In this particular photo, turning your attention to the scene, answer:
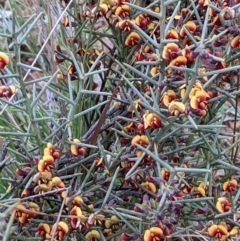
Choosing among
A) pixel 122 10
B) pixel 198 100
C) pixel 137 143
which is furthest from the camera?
pixel 122 10

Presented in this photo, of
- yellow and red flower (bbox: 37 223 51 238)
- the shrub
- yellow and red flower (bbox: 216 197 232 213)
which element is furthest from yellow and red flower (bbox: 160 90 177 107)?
yellow and red flower (bbox: 37 223 51 238)

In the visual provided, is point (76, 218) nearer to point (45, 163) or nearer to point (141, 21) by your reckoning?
point (45, 163)

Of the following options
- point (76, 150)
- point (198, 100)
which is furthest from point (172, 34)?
point (76, 150)

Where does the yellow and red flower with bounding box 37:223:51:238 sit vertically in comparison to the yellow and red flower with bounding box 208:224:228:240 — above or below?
above

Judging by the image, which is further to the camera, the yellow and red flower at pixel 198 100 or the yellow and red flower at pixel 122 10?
the yellow and red flower at pixel 122 10

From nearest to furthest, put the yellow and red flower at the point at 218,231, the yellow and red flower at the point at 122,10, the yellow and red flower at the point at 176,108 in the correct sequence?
the yellow and red flower at the point at 176,108 < the yellow and red flower at the point at 218,231 < the yellow and red flower at the point at 122,10

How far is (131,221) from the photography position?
118cm

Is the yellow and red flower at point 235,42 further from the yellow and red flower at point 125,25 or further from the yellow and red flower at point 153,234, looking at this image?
the yellow and red flower at point 153,234

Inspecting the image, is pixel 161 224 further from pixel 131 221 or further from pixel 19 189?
pixel 19 189

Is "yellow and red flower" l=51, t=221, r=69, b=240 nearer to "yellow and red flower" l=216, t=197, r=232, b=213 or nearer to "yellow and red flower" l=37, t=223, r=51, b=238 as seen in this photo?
"yellow and red flower" l=37, t=223, r=51, b=238

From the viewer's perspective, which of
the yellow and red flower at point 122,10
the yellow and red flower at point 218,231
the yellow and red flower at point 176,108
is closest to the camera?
the yellow and red flower at point 176,108

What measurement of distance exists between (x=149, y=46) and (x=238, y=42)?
0.20 meters

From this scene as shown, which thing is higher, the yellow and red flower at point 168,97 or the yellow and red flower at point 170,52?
the yellow and red flower at point 170,52

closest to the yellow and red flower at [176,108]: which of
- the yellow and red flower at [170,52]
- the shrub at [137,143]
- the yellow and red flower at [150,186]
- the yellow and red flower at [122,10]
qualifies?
the shrub at [137,143]
